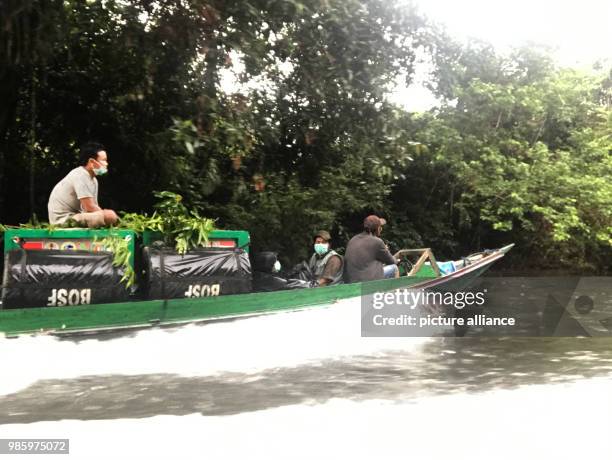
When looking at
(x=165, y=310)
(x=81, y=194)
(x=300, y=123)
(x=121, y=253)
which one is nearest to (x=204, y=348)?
(x=165, y=310)

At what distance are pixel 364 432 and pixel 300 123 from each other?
288 inches

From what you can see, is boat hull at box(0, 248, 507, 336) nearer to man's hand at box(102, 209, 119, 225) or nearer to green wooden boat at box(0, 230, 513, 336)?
green wooden boat at box(0, 230, 513, 336)

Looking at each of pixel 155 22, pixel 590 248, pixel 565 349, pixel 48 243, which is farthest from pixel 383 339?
pixel 590 248

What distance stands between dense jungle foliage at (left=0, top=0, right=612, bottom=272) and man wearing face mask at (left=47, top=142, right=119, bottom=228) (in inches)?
42.9

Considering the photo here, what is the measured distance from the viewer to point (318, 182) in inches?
583

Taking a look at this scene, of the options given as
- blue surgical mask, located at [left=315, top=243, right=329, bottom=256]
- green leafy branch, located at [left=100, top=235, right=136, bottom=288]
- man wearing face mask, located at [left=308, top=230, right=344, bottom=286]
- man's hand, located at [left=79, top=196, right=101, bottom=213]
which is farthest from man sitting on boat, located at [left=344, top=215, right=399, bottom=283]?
man's hand, located at [left=79, top=196, right=101, bottom=213]

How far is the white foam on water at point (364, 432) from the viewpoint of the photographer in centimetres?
400

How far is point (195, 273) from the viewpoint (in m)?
6.66

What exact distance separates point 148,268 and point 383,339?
3211 mm

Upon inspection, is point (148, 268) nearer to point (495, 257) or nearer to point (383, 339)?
point (383, 339)

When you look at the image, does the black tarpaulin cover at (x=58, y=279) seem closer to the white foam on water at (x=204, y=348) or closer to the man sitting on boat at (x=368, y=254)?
the white foam on water at (x=204, y=348)

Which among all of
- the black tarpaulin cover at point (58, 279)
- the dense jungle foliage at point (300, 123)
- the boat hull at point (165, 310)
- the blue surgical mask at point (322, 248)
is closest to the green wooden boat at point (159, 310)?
the boat hull at point (165, 310)

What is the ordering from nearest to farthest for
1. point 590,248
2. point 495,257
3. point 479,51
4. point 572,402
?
point 572,402
point 495,257
point 479,51
point 590,248

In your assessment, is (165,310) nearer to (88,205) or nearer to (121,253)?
(121,253)
